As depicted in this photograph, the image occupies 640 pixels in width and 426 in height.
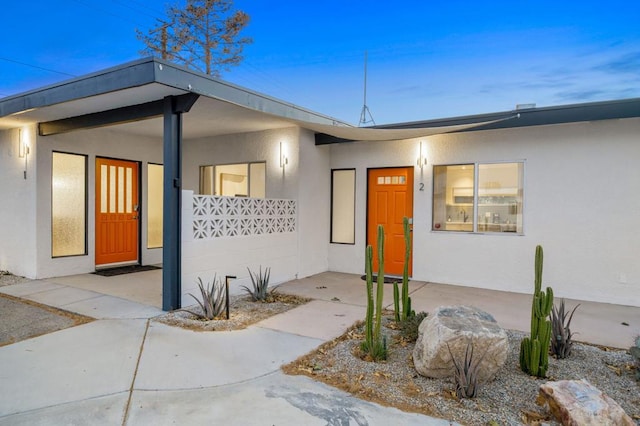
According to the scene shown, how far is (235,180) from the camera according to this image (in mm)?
8500

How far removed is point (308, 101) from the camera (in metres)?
20.1

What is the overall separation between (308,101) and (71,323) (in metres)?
17.1

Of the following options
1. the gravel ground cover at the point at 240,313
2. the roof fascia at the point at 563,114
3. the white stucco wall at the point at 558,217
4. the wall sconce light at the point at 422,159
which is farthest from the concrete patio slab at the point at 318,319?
the roof fascia at the point at 563,114

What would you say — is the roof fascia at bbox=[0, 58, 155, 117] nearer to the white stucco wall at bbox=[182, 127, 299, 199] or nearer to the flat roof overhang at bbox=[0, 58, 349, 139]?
the flat roof overhang at bbox=[0, 58, 349, 139]

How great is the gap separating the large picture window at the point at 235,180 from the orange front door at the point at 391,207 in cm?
227

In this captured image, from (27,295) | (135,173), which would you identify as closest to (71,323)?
(27,295)

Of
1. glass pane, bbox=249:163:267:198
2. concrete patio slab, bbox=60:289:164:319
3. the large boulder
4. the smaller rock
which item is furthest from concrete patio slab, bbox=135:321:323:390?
glass pane, bbox=249:163:267:198

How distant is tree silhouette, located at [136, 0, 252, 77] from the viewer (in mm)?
16677

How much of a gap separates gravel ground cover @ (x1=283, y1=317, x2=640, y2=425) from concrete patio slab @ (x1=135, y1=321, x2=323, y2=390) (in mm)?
267

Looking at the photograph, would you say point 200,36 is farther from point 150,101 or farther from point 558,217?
point 558,217

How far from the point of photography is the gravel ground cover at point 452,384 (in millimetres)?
2811

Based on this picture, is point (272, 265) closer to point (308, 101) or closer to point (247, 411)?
point (247, 411)

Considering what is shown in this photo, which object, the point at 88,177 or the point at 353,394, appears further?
the point at 88,177

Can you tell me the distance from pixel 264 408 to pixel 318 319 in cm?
225
